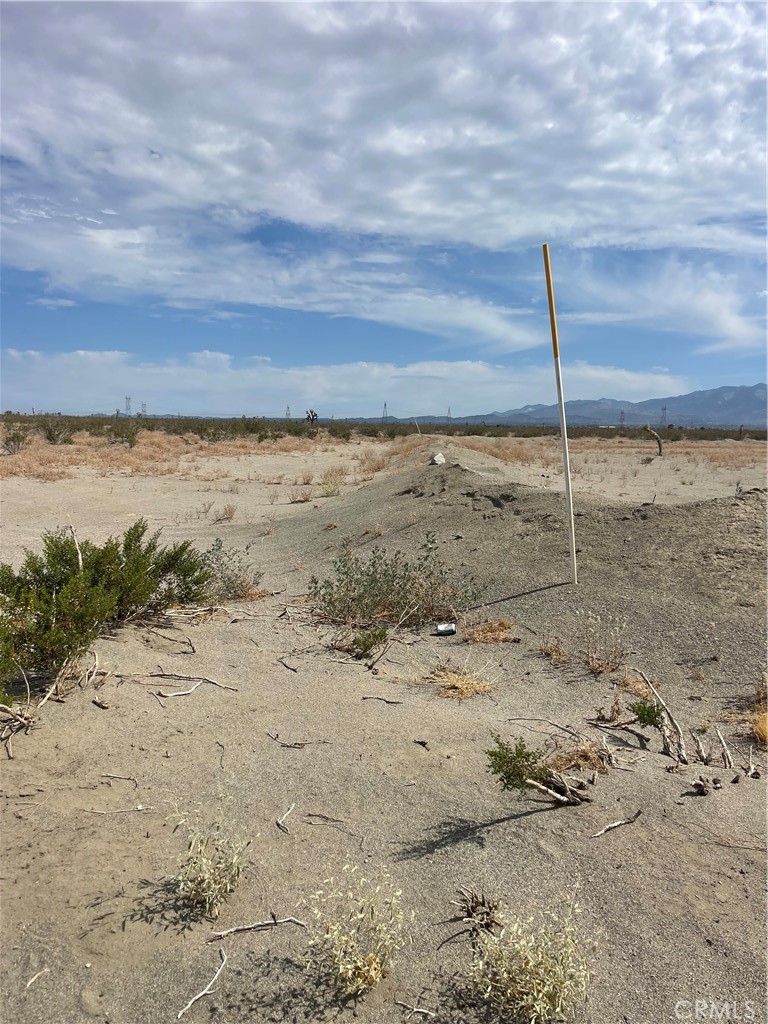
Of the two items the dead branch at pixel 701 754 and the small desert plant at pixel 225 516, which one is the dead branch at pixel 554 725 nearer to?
the dead branch at pixel 701 754

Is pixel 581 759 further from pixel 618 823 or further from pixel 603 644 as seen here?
pixel 603 644

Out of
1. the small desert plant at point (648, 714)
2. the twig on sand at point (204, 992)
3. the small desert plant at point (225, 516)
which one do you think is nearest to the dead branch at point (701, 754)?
the small desert plant at point (648, 714)

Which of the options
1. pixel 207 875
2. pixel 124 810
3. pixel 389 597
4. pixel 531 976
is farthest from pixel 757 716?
pixel 124 810

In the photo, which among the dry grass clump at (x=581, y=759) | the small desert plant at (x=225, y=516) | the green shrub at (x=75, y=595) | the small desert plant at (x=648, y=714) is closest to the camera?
the dry grass clump at (x=581, y=759)

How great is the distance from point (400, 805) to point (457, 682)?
172 centimetres

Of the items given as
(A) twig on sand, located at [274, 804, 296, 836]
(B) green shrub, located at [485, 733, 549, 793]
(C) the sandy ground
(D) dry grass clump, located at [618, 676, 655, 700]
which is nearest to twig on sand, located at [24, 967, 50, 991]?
(C) the sandy ground

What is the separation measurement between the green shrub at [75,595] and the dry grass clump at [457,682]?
2.31 metres

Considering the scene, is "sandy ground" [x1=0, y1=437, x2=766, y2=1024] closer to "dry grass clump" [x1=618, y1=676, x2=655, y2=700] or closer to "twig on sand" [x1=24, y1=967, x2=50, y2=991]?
"twig on sand" [x1=24, y1=967, x2=50, y2=991]

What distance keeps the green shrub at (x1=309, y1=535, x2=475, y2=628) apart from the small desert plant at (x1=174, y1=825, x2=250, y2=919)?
3.64 m

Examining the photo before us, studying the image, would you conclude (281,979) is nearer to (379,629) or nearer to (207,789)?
(207,789)

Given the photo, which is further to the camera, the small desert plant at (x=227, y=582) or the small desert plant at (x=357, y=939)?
the small desert plant at (x=227, y=582)

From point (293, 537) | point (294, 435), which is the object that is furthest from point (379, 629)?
point (294, 435)

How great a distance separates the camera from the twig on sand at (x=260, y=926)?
2.54 m

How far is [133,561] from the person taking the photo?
5.47m
